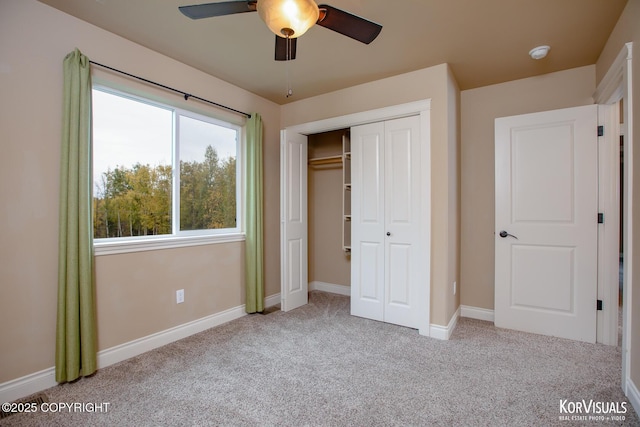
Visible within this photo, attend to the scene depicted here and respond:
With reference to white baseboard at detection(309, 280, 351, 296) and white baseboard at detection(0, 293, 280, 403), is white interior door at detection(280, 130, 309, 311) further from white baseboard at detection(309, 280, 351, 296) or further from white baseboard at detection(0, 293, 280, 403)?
white baseboard at detection(309, 280, 351, 296)

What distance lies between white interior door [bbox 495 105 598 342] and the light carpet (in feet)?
0.75

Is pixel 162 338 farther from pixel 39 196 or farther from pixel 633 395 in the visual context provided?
pixel 633 395

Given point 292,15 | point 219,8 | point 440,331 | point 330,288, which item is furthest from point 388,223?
point 219,8

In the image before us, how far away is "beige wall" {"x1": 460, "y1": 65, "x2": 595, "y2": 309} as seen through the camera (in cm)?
308

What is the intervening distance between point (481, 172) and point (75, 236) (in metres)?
3.72

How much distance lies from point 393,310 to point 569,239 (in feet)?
5.75

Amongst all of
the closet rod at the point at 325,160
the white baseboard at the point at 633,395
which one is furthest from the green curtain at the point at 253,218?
the white baseboard at the point at 633,395

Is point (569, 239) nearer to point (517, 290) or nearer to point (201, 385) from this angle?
point (517, 290)

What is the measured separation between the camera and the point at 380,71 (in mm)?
2896

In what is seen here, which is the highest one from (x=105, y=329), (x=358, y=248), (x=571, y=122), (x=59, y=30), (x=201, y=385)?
(x=59, y=30)

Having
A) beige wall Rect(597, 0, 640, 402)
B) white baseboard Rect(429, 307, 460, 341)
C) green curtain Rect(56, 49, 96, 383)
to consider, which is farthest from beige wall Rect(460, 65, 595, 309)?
green curtain Rect(56, 49, 96, 383)

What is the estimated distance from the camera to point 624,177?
1907mm

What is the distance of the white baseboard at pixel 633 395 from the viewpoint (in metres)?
1.70

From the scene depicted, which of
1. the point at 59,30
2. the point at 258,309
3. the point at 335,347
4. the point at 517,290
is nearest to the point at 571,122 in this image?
the point at 517,290
